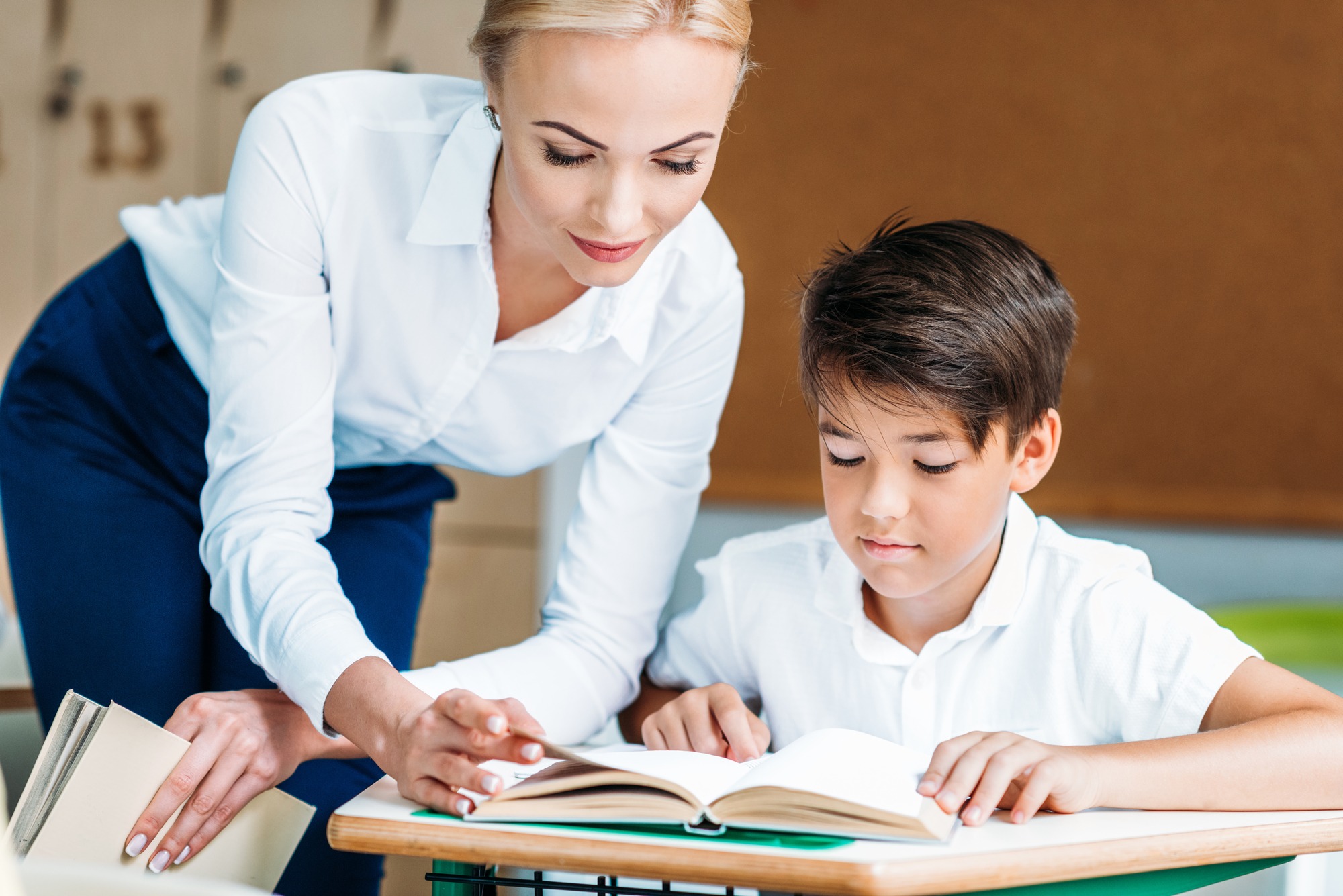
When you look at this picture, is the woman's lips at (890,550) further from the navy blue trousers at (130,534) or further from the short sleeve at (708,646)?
the navy blue trousers at (130,534)

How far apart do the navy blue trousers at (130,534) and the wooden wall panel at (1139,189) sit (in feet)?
5.59

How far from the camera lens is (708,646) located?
4.03 ft

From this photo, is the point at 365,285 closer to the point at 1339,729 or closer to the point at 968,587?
the point at 968,587

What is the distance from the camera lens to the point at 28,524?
1.18 m

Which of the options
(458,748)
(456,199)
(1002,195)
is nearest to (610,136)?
(456,199)

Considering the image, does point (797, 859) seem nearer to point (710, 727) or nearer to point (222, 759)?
point (710, 727)

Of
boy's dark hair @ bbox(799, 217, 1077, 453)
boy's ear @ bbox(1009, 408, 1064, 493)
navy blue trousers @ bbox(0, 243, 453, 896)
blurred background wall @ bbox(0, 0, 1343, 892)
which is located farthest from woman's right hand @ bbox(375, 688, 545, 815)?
blurred background wall @ bbox(0, 0, 1343, 892)

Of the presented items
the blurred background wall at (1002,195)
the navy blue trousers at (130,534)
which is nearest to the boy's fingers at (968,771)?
the navy blue trousers at (130,534)

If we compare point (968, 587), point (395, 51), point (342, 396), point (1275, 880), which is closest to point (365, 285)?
point (342, 396)

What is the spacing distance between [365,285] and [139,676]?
Answer: 416mm

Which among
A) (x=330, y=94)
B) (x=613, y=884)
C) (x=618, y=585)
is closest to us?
(x=613, y=884)

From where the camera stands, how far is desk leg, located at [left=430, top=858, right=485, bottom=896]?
81cm

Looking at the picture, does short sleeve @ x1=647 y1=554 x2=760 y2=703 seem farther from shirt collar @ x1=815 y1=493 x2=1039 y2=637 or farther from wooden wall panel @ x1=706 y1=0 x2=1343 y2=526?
wooden wall panel @ x1=706 y1=0 x2=1343 y2=526

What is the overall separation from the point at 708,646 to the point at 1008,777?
Answer: 0.48m
